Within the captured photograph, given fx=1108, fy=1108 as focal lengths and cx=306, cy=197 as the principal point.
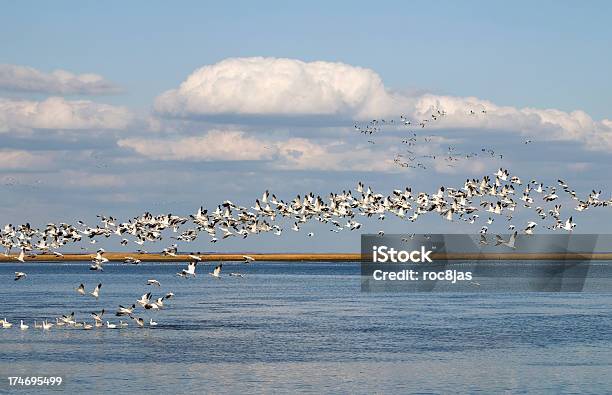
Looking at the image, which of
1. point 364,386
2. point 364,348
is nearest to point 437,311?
point 364,348

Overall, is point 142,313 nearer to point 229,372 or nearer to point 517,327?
point 517,327

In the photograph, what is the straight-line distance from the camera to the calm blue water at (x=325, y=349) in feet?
176

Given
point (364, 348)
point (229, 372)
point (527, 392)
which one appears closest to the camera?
point (527, 392)

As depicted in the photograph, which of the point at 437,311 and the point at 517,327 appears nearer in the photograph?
the point at 517,327

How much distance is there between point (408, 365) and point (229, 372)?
388 inches

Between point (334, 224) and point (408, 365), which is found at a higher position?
point (334, 224)

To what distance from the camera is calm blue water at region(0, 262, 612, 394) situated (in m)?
53.8

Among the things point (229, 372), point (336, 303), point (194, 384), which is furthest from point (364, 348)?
point (336, 303)

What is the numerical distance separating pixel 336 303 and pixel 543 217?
39.2 meters

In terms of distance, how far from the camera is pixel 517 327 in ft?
272

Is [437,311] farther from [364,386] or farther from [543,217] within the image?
[364,386]

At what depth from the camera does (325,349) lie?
220 ft

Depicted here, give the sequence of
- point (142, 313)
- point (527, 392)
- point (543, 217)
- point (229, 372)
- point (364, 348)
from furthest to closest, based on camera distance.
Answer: point (142, 313), point (543, 217), point (364, 348), point (229, 372), point (527, 392)

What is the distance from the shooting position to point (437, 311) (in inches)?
3964
